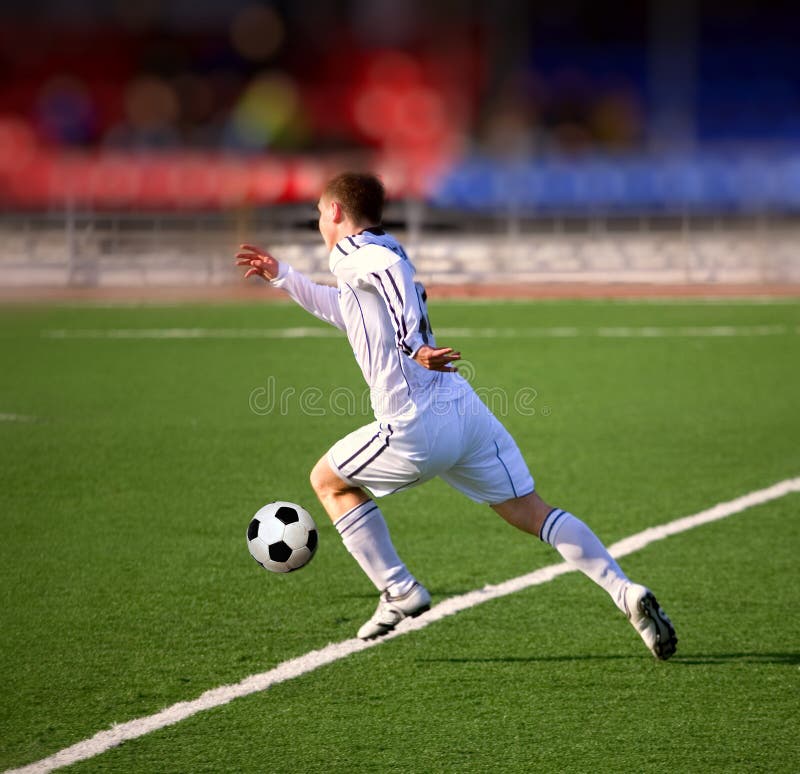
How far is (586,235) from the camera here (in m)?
23.6

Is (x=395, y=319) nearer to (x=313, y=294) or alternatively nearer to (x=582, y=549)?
(x=313, y=294)

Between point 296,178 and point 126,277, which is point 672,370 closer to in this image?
point 126,277

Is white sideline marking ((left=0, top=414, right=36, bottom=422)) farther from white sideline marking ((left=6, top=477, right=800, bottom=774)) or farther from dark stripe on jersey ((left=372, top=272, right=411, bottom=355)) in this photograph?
→ dark stripe on jersey ((left=372, top=272, right=411, bottom=355))

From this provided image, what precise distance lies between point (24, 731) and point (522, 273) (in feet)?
60.0

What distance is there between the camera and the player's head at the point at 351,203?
4711mm

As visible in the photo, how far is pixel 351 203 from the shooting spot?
472 centimetres

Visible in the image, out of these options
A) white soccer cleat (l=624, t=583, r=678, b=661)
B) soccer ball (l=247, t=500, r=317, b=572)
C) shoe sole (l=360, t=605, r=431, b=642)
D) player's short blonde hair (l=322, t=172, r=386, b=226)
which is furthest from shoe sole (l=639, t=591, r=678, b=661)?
player's short blonde hair (l=322, t=172, r=386, b=226)

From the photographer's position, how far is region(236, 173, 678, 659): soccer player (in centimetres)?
452

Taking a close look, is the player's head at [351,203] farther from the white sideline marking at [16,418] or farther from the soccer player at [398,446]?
the white sideline marking at [16,418]

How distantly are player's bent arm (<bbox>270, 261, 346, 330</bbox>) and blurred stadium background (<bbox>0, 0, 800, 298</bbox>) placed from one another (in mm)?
17678

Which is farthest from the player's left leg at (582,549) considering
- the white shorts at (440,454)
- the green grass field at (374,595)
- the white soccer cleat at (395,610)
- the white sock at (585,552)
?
the white soccer cleat at (395,610)

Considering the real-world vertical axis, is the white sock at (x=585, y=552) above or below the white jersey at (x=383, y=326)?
below

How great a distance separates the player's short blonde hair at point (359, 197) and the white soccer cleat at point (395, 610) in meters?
1.35

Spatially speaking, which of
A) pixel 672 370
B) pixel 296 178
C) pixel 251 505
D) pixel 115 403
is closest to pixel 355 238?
pixel 251 505
